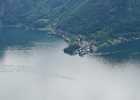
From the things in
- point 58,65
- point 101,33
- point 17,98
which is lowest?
point 17,98

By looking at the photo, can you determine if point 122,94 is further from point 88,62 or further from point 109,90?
point 88,62

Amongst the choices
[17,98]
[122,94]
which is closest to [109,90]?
[122,94]

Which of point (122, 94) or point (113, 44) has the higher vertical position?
point (113, 44)

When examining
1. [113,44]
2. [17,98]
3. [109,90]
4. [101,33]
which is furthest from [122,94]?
[101,33]

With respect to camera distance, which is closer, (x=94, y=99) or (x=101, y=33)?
(x=94, y=99)

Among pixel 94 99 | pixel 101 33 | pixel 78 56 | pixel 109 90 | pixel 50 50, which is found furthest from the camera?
pixel 101 33

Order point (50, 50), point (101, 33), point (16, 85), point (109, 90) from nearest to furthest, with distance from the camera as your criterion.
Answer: point (109, 90), point (16, 85), point (50, 50), point (101, 33)

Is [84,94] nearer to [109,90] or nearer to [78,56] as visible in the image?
[109,90]
